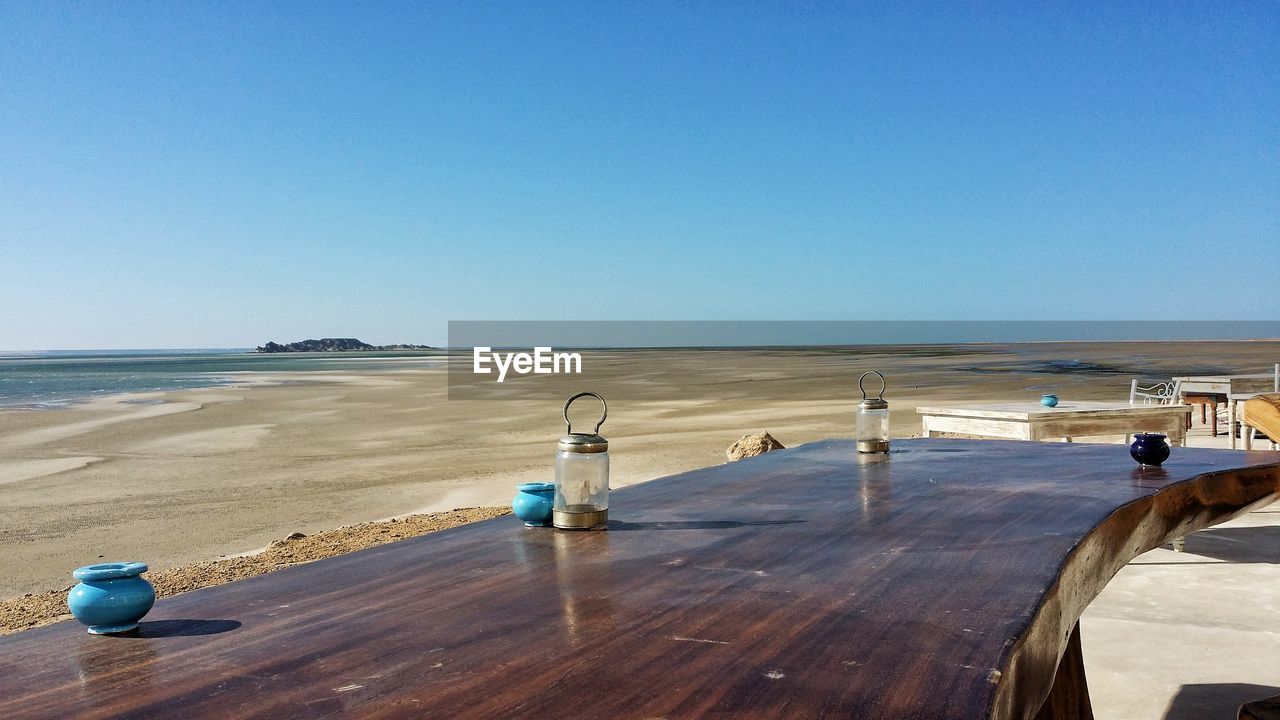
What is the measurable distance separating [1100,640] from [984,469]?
3.93ft

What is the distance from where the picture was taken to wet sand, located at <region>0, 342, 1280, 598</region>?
7.65m

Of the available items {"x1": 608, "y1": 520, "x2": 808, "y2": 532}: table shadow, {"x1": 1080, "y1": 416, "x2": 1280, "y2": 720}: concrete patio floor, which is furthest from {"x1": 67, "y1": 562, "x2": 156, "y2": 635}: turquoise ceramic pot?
{"x1": 1080, "y1": 416, "x2": 1280, "y2": 720}: concrete patio floor

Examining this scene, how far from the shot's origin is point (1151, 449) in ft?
10.8

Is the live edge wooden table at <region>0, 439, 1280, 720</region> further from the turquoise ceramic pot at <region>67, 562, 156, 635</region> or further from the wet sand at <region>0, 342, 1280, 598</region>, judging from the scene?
the wet sand at <region>0, 342, 1280, 598</region>

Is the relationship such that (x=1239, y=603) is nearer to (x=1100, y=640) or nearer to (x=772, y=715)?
(x=1100, y=640)

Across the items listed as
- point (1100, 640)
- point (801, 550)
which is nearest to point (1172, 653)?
point (1100, 640)

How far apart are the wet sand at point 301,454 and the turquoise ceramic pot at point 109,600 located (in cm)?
533

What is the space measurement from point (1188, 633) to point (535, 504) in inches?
127

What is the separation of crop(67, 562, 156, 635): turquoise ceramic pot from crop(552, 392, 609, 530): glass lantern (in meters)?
0.97

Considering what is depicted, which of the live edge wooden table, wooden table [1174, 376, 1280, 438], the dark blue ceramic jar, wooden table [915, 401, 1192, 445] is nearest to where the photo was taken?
the live edge wooden table

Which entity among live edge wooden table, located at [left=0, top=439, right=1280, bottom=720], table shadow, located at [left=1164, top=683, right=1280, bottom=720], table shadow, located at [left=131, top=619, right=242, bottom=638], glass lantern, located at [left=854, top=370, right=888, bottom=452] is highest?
glass lantern, located at [left=854, top=370, right=888, bottom=452]

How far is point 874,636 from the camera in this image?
4.49 feet

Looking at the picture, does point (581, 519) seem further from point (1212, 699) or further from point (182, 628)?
point (1212, 699)

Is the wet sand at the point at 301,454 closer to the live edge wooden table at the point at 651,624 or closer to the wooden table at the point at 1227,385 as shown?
the wooden table at the point at 1227,385
